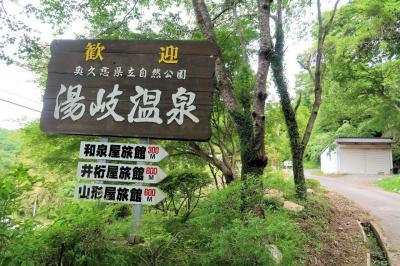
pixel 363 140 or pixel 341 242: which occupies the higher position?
pixel 363 140

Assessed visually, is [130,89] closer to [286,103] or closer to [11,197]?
[11,197]

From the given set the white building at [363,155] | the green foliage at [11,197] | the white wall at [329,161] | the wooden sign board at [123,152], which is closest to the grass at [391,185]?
the white building at [363,155]

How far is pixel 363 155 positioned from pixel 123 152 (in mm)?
26171

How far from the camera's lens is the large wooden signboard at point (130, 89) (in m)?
4.26

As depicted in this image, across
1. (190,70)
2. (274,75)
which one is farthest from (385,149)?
(190,70)

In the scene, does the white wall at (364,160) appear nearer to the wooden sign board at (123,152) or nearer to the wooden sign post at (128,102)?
the wooden sign post at (128,102)

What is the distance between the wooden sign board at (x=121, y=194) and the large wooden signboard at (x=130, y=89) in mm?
671

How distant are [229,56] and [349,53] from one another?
8852 millimetres

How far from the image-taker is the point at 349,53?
1511 centimetres

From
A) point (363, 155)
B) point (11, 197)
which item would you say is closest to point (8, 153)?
point (11, 197)

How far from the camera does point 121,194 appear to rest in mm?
4094

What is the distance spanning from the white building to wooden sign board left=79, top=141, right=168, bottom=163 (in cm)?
2437

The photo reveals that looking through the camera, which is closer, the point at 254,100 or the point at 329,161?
the point at 254,100

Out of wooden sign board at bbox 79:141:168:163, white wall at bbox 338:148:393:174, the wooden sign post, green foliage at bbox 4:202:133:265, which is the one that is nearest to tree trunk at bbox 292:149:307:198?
the wooden sign post
